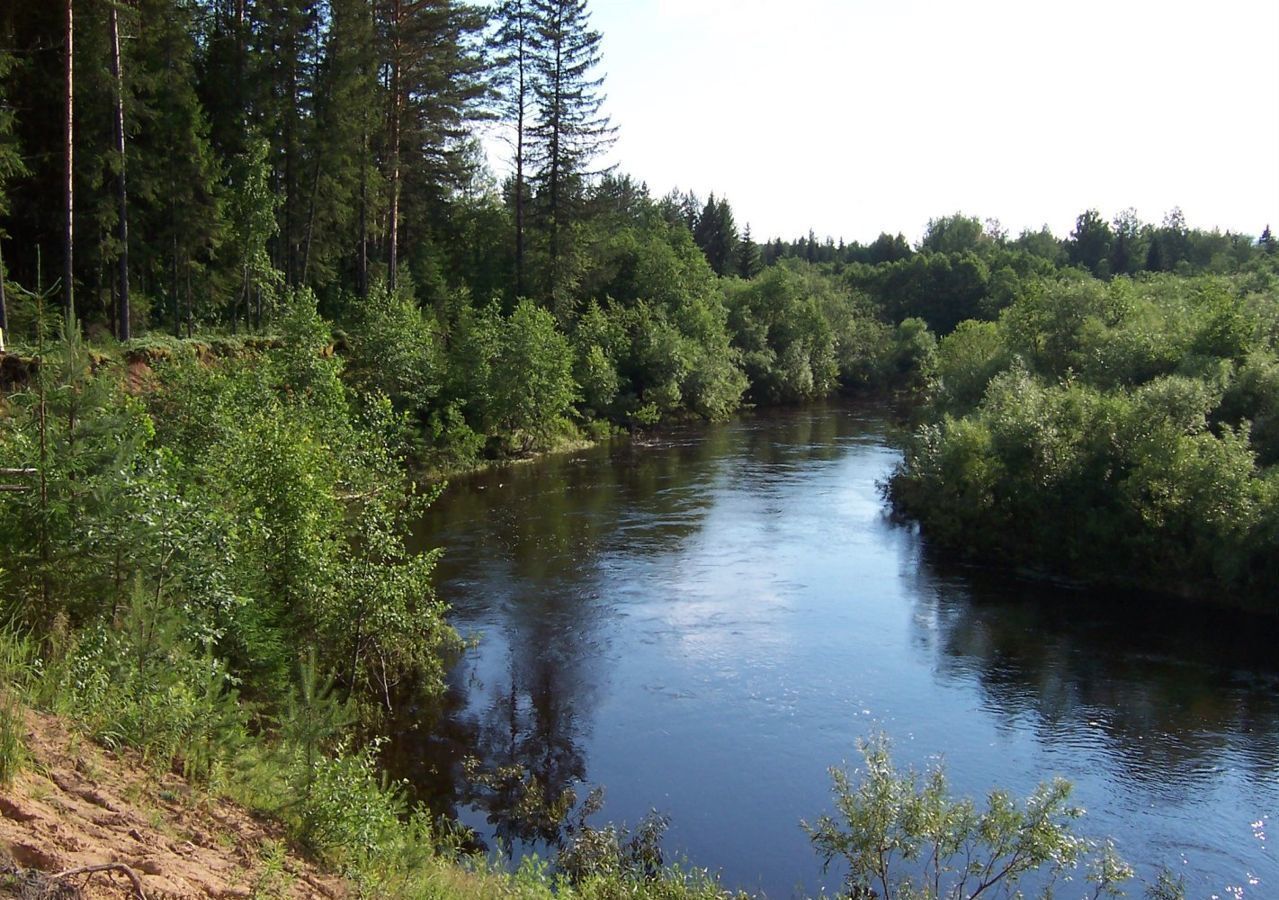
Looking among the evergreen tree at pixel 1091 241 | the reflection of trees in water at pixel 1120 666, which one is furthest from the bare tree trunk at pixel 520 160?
the evergreen tree at pixel 1091 241

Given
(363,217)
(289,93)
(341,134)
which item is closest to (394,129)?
(363,217)

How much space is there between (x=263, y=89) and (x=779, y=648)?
2998 cm

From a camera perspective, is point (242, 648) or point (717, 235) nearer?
point (242, 648)

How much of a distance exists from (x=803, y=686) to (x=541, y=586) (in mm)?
8005

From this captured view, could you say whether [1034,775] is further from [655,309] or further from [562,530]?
[655,309]

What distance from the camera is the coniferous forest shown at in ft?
34.3

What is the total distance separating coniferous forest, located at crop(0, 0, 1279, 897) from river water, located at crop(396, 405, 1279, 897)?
1.20 metres

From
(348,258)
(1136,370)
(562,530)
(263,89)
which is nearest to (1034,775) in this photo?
(562,530)

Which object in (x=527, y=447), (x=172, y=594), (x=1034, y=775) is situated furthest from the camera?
(x=527, y=447)

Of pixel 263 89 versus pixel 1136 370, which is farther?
pixel 263 89

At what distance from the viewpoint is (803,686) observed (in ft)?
62.3

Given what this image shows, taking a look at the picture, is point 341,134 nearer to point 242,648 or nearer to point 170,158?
point 170,158

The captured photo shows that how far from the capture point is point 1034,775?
15758 millimetres

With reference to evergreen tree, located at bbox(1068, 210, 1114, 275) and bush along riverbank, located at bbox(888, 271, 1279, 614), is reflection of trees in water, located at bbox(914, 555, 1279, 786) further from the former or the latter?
evergreen tree, located at bbox(1068, 210, 1114, 275)
